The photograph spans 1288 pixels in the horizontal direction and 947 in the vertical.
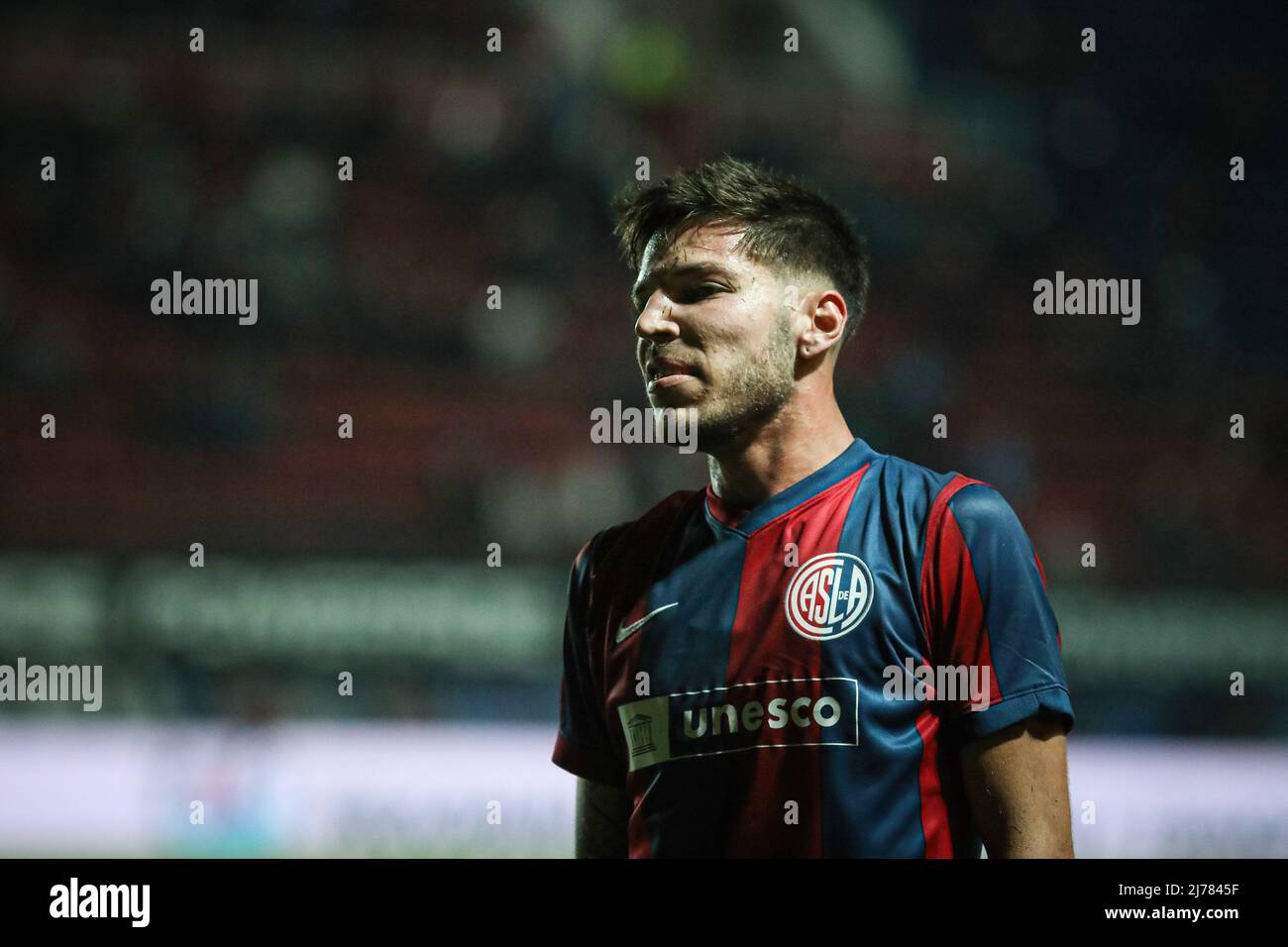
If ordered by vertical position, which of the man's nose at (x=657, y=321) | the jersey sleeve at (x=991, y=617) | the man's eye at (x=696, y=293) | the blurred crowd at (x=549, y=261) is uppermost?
the blurred crowd at (x=549, y=261)

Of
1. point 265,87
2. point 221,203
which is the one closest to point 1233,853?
point 221,203

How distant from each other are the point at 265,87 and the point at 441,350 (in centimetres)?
309

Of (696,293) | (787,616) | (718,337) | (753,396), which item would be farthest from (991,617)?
(696,293)

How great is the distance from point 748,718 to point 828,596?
0.27 m

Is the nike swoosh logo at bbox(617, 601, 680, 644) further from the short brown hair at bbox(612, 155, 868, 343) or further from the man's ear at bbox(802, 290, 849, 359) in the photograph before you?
the short brown hair at bbox(612, 155, 868, 343)

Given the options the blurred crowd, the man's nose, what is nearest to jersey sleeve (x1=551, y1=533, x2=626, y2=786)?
the man's nose

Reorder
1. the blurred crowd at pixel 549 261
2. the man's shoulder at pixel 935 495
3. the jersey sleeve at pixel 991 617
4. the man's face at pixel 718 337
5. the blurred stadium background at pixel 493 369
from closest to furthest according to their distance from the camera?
the jersey sleeve at pixel 991 617 → the man's shoulder at pixel 935 495 → the man's face at pixel 718 337 → the blurred stadium background at pixel 493 369 → the blurred crowd at pixel 549 261

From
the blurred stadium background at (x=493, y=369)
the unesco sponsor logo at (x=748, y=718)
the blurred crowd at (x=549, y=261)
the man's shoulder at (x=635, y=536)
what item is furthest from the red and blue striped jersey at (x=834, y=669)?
the blurred crowd at (x=549, y=261)

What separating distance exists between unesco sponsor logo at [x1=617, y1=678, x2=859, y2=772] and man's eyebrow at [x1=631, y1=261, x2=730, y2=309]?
2.71 feet

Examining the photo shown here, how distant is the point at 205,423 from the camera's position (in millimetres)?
9273

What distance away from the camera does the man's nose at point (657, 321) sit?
2633 mm

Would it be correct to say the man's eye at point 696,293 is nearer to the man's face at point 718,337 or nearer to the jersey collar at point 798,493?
the man's face at point 718,337

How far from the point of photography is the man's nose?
2.63 m

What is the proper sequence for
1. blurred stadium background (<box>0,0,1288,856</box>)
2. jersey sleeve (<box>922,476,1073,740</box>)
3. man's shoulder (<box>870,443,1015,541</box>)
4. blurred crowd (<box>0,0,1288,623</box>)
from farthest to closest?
1. blurred crowd (<box>0,0,1288,623</box>)
2. blurred stadium background (<box>0,0,1288,856</box>)
3. man's shoulder (<box>870,443,1015,541</box>)
4. jersey sleeve (<box>922,476,1073,740</box>)
